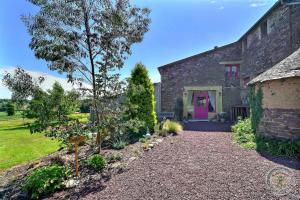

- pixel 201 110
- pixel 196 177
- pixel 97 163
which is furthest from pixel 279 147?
pixel 201 110

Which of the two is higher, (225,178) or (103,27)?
(103,27)

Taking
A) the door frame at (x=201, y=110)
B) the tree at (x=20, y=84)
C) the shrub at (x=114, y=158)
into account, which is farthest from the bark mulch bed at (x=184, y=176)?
the door frame at (x=201, y=110)

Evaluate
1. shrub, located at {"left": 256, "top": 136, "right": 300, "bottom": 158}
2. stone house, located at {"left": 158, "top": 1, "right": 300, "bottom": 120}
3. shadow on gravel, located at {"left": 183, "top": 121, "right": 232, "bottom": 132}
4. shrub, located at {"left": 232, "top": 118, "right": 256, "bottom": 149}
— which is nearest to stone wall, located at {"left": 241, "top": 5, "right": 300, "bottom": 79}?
stone house, located at {"left": 158, "top": 1, "right": 300, "bottom": 120}

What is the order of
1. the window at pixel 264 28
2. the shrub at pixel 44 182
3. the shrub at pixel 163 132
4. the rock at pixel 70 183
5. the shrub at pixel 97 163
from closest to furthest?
the shrub at pixel 44 182, the rock at pixel 70 183, the shrub at pixel 97 163, the shrub at pixel 163 132, the window at pixel 264 28

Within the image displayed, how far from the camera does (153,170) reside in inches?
186

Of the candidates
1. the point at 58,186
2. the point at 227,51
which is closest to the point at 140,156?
the point at 58,186

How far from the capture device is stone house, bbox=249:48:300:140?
6371mm

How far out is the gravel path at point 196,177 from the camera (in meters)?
3.50

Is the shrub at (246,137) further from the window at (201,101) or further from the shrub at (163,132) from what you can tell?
the window at (201,101)

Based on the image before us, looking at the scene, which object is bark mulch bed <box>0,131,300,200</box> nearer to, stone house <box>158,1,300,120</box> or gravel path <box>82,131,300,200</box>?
gravel path <box>82,131,300,200</box>

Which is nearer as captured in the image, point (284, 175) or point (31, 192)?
point (31, 192)

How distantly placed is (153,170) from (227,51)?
1296 centimetres

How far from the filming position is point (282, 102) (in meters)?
6.83

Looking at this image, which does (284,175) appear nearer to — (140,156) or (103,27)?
(140,156)
